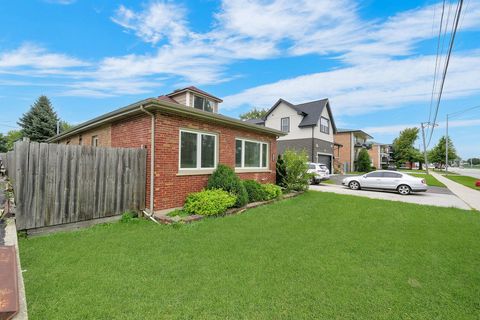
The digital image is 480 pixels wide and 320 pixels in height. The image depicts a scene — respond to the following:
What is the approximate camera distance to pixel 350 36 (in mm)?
8805

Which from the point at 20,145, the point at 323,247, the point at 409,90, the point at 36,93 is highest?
the point at 36,93

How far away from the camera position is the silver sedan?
13.7 metres

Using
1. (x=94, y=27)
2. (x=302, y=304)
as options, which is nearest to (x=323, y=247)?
(x=302, y=304)

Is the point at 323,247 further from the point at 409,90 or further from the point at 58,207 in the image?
the point at 409,90

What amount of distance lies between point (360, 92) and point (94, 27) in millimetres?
16172

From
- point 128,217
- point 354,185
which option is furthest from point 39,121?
point 354,185

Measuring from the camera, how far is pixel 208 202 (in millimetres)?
6996

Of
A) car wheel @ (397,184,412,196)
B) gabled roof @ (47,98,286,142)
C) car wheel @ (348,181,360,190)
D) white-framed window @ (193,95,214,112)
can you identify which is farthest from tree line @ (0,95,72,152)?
car wheel @ (397,184,412,196)

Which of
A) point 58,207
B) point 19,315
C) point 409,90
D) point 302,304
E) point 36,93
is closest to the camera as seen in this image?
point 19,315

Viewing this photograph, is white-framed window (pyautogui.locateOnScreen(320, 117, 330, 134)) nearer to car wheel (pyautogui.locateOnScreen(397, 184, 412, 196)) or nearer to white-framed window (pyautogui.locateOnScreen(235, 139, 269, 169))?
car wheel (pyautogui.locateOnScreen(397, 184, 412, 196))

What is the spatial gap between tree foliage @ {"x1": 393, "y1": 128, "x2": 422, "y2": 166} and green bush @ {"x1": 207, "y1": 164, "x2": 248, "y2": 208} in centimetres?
5988

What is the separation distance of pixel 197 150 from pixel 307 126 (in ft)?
60.3

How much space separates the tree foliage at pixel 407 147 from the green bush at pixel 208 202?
199ft

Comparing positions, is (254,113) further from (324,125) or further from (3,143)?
(3,143)
